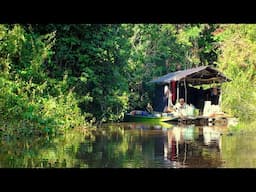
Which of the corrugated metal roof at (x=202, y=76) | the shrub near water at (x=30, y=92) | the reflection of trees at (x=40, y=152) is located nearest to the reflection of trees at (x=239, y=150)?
the reflection of trees at (x=40, y=152)

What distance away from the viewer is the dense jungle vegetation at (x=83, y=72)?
42.6 ft

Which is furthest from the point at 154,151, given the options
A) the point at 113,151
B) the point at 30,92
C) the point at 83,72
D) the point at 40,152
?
the point at 83,72

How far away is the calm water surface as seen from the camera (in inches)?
331

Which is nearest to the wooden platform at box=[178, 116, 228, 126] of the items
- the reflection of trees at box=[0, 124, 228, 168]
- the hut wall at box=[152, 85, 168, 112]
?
the hut wall at box=[152, 85, 168, 112]

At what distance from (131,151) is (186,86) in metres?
13.7

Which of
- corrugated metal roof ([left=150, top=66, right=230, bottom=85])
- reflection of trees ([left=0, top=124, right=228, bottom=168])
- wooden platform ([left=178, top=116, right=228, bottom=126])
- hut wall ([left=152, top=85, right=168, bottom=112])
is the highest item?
corrugated metal roof ([left=150, top=66, right=230, bottom=85])

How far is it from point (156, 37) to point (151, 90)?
3.50m

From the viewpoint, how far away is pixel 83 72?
16.7 meters

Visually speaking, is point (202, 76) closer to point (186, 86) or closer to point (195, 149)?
point (186, 86)

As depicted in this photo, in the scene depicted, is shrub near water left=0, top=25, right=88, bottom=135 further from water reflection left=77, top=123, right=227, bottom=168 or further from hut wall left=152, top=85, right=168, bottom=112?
hut wall left=152, top=85, right=168, bottom=112

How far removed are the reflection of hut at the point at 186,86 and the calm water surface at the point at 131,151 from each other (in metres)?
7.08

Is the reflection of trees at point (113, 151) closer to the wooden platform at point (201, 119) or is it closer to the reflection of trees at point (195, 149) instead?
the reflection of trees at point (195, 149)

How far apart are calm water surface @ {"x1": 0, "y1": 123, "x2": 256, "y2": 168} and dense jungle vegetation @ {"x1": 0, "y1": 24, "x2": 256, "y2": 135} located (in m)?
0.90
